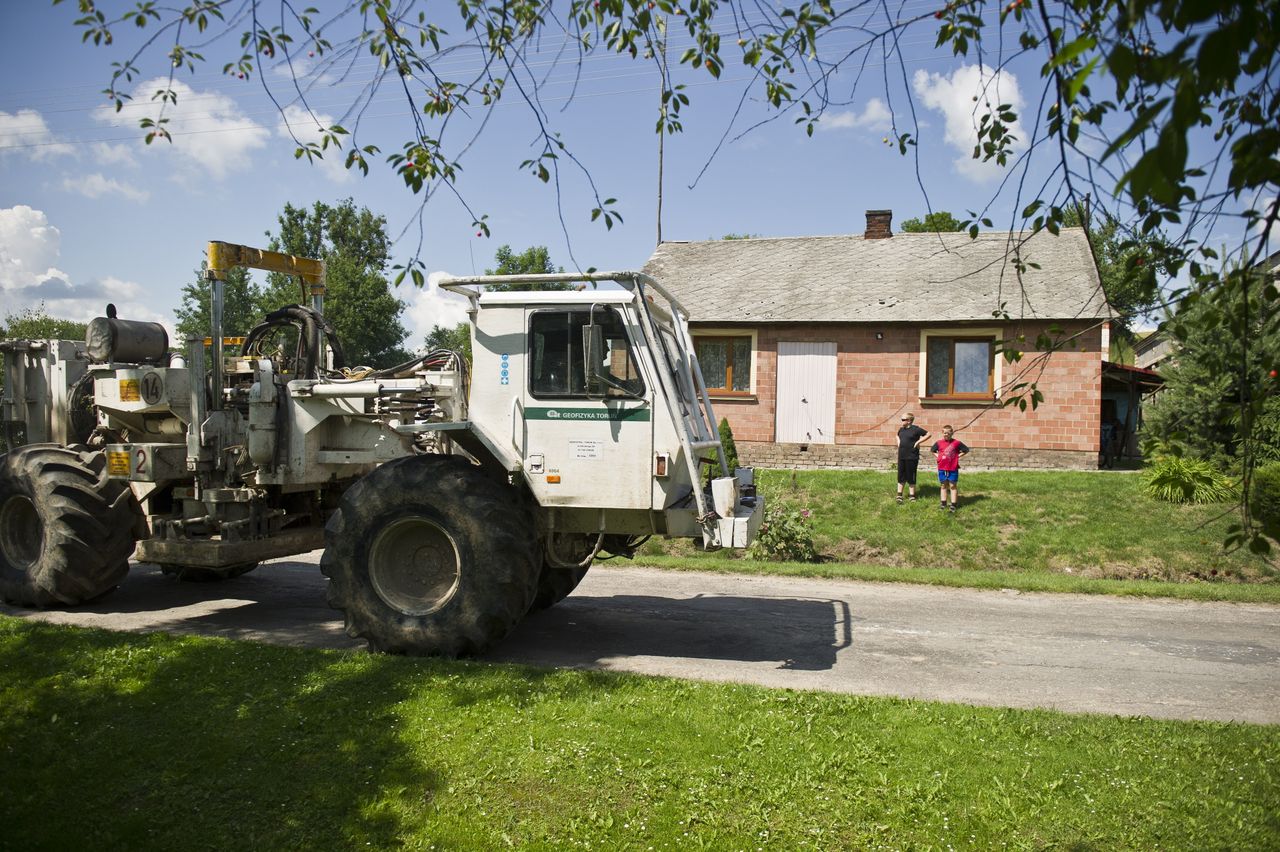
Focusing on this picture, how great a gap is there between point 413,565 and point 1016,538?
11.1 m

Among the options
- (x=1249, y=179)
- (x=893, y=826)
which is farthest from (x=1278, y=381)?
(x=893, y=826)

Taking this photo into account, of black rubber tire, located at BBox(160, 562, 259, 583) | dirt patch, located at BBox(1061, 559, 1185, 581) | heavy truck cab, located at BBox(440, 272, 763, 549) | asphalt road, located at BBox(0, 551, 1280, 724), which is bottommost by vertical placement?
dirt patch, located at BBox(1061, 559, 1185, 581)

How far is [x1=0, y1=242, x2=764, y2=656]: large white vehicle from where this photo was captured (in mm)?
6867

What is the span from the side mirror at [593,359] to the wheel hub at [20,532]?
223 inches

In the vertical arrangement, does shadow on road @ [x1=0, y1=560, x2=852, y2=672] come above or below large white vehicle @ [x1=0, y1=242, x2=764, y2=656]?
below

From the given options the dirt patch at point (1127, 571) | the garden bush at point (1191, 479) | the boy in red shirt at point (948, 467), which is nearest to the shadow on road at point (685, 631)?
the dirt patch at point (1127, 571)

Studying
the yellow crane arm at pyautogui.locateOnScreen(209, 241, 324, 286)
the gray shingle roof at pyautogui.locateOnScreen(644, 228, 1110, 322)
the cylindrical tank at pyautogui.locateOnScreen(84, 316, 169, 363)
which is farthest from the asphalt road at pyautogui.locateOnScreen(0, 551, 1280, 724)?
the gray shingle roof at pyautogui.locateOnScreen(644, 228, 1110, 322)

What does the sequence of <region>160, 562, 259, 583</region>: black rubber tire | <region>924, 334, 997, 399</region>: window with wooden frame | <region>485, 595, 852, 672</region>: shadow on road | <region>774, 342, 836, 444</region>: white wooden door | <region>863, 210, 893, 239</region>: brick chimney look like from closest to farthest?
<region>485, 595, 852, 672</region>: shadow on road < <region>160, 562, 259, 583</region>: black rubber tire < <region>924, 334, 997, 399</region>: window with wooden frame < <region>774, 342, 836, 444</region>: white wooden door < <region>863, 210, 893, 239</region>: brick chimney

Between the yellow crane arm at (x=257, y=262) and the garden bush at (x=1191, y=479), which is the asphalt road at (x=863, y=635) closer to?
the yellow crane arm at (x=257, y=262)

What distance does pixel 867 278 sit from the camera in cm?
2231

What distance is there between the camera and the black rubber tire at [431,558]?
6.78m

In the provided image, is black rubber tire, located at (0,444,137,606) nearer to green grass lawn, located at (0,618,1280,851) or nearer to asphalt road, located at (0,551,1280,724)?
asphalt road, located at (0,551,1280,724)

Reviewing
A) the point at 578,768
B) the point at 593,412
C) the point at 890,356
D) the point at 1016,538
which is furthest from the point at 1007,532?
the point at 578,768

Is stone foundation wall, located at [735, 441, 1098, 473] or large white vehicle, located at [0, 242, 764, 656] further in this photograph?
stone foundation wall, located at [735, 441, 1098, 473]
